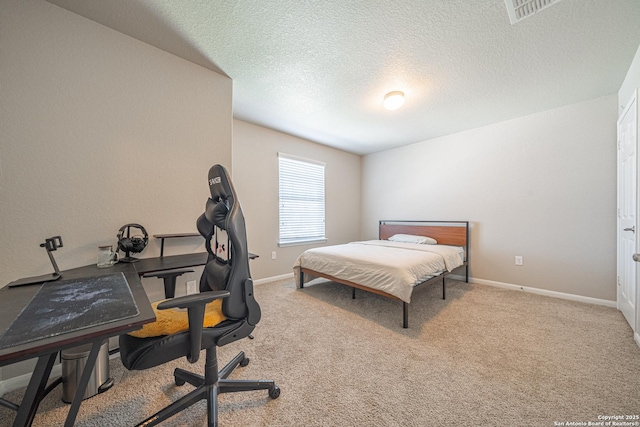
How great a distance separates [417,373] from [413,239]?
253 cm

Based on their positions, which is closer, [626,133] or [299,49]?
[299,49]

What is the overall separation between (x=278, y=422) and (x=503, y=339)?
6.37 ft

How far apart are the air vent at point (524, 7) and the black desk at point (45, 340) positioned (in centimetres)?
261

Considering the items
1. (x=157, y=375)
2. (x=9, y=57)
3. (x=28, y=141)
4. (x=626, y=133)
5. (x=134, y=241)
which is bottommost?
(x=157, y=375)

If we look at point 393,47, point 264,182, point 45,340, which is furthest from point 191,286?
point 393,47

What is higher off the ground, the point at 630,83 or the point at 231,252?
the point at 630,83

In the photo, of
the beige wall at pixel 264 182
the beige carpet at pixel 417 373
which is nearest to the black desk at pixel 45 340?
the beige carpet at pixel 417 373

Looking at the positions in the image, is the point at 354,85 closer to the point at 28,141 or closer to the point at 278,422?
the point at 28,141

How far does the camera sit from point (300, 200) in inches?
162

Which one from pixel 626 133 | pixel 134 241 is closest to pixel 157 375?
pixel 134 241

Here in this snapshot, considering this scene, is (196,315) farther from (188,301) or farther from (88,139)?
(88,139)

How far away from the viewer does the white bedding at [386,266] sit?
2273 mm

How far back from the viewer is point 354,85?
8.00 feet

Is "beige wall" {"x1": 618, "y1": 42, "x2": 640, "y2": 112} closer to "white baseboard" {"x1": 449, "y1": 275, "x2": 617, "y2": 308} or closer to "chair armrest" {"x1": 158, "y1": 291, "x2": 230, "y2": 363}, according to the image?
"white baseboard" {"x1": 449, "y1": 275, "x2": 617, "y2": 308}
